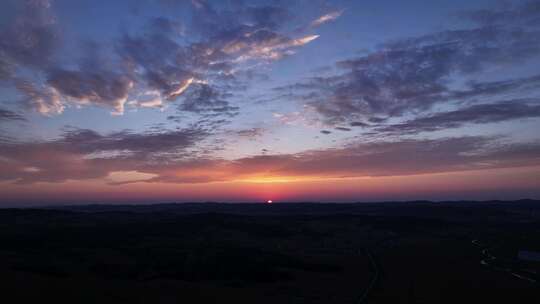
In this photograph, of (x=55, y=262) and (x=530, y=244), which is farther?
(x=530, y=244)

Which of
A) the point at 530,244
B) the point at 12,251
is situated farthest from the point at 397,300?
the point at 530,244

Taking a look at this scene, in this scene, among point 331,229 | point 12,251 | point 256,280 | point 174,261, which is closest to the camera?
point 256,280

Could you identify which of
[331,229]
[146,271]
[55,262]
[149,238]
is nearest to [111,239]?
[149,238]

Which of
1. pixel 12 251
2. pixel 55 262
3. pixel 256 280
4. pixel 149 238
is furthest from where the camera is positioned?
pixel 149 238

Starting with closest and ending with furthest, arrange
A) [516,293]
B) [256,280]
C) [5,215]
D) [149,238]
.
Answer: [516,293] < [256,280] < [149,238] < [5,215]

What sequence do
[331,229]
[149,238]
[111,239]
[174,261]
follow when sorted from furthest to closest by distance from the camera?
[331,229], [149,238], [111,239], [174,261]

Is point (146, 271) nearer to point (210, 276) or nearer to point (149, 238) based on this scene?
point (210, 276)

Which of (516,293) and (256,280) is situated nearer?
(516,293)

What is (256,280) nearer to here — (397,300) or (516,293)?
(397,300)
